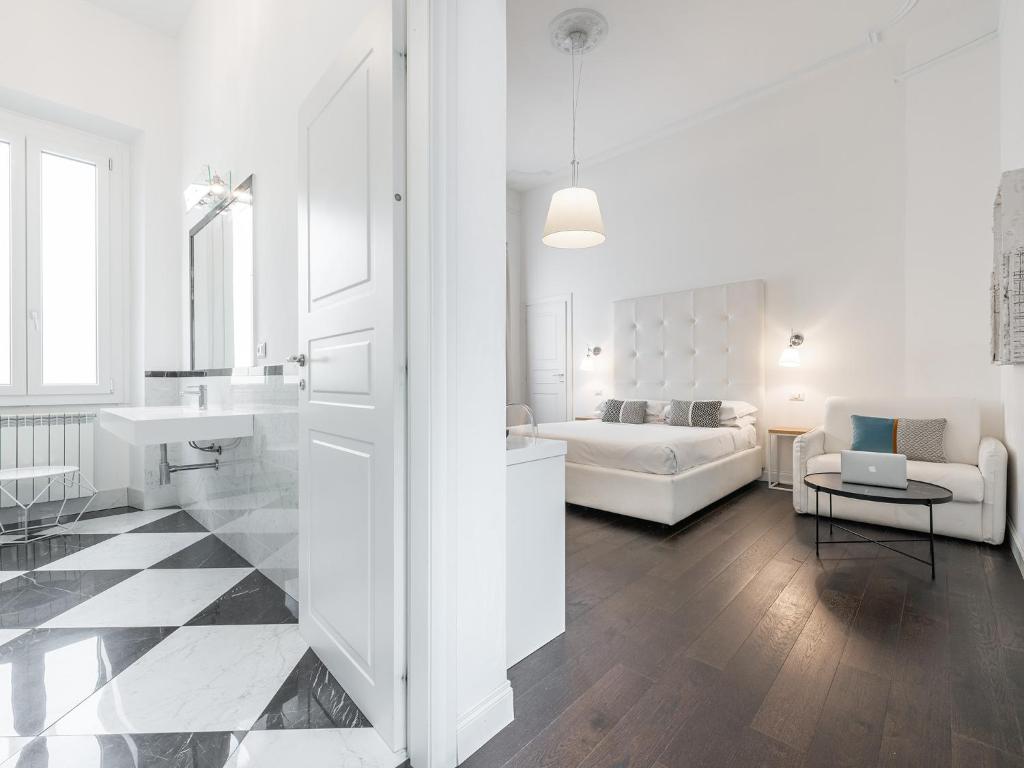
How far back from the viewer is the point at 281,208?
2180 millimetres

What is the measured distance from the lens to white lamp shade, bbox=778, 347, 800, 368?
396 cm

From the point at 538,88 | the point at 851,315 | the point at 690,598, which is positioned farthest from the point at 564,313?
the point at 690,598

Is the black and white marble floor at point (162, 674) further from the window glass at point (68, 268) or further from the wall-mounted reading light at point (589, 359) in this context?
the wall-mounted reading light at point (589, 359)

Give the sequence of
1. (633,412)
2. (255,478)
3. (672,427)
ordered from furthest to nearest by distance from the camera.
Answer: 1. (633,412)
2. (672,427)
3. (255,478)

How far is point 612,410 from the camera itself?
4625 mm

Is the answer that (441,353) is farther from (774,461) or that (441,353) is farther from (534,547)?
(774,461)

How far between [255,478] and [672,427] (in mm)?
3182

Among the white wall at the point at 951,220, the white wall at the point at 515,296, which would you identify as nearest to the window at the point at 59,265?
the white wall at the point at 515,296

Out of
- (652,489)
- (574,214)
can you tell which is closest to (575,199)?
(574,214)

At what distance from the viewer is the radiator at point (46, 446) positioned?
9.88 feet

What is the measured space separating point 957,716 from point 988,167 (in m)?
3.51

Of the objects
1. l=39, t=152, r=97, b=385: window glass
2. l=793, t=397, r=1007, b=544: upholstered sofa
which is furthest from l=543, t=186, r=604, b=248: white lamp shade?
l=39, t=152, r=97, b=385: window glass

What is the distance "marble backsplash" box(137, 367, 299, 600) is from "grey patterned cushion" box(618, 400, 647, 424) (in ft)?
10.4

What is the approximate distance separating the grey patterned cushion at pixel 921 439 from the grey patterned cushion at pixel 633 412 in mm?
1879
